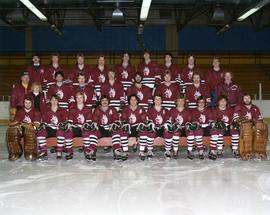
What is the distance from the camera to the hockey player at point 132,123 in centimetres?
546

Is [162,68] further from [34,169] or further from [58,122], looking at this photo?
[34,169]

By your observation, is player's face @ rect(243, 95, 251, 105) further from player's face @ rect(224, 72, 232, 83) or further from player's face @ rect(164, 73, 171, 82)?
player's face @ rect(164, 73, 171, 82)

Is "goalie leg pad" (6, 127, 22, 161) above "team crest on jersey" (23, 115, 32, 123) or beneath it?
beneath

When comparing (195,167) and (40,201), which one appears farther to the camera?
(195,167)

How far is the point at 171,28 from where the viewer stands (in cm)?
1350

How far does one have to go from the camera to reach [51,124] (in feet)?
18.4

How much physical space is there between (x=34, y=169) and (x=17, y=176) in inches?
14.0

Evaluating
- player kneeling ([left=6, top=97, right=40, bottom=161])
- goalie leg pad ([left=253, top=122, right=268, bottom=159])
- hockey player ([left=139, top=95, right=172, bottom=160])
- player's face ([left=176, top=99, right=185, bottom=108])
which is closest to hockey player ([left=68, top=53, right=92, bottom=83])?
player kneeling ([left=6, top=97, right=40, bottom=161])

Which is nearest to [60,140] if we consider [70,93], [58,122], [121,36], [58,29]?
[58,122]

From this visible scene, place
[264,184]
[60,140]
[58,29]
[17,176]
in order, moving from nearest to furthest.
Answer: [264,184] < [17,176] < [60,140] < [58,29]

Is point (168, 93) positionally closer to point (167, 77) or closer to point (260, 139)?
point (167, 77)

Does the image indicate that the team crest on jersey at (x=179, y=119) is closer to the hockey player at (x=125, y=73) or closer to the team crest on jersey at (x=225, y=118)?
the team crest on jersey at (x=225, y=118)

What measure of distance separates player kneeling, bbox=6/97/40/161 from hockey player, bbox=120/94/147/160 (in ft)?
3.43

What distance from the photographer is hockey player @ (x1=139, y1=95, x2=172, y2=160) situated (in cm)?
548
